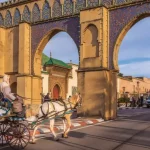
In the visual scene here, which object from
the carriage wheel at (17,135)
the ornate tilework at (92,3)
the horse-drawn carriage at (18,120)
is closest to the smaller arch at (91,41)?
the ornate tilework at (92,3)

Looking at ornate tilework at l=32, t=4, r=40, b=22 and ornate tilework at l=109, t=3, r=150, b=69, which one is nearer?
ornate tilework at l=109, t=3, r=150, b=69

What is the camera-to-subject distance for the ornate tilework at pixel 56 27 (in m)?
17.1

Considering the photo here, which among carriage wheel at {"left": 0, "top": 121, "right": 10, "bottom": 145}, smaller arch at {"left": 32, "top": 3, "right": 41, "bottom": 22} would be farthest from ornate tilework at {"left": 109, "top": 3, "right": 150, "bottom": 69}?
carriage wheel at {"left": 0, "top": 121, "right": 10, "bottom": 145}

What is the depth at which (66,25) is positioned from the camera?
17.5 meters

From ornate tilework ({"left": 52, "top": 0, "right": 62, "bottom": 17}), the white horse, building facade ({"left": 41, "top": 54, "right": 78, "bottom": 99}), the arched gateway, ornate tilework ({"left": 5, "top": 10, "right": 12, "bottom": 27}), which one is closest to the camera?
the white horse

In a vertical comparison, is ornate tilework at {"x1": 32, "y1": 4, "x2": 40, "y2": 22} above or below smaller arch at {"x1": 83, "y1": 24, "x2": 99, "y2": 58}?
above

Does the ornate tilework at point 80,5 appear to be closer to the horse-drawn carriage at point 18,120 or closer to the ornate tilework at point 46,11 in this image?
the ornate tilework at point 46,11

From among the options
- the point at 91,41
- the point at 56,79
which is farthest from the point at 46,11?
the point at 56,79

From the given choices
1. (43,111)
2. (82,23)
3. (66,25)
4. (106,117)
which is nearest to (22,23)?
(66,25)

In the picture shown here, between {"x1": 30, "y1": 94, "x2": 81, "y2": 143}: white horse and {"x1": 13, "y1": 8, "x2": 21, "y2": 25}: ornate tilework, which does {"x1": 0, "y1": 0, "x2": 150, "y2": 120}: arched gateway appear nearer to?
{"x1": 13, "y1": 8, "x2": 21, "y2": 25}: ornate tilework

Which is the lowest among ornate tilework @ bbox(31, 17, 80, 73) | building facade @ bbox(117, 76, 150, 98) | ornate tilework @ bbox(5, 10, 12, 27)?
building facade @ bbox(117, 76, 150, 98)

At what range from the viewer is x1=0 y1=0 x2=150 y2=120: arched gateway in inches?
620

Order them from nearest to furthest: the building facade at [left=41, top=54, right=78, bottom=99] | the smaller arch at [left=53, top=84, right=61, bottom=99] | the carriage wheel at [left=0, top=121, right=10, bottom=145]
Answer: the carriage wheel at [left=0, top=121, right=10, bottom=145]
the building facade at [left=41, top=54, right=78, bottom=99]
the smaller arch at [left=53, top=84, right=61, bottom=99]

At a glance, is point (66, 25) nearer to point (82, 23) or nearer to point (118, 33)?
point (82, 23)
